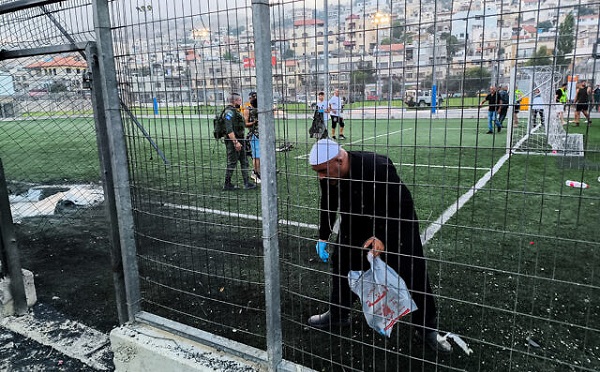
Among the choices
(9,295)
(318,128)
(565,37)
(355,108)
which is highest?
(565,37)

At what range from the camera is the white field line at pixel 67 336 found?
3434 millimetres

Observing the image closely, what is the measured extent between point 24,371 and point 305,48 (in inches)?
125

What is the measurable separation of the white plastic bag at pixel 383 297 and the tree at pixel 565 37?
1.49 meters

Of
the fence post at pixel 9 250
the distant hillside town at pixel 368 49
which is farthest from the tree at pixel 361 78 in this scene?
the fence post at pixel 9 250

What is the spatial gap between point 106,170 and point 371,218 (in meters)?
1.96

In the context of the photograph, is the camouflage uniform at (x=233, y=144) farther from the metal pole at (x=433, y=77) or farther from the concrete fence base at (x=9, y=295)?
the concrete fence base at (x=9, y=295)

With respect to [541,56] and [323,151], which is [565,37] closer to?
[541,56]

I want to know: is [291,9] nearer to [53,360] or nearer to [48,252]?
[53,360]

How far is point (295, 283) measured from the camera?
14.3 feet

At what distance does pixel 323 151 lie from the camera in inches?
110

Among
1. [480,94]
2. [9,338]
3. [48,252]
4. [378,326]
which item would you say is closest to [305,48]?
[480,94]

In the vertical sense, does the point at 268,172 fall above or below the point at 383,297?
above

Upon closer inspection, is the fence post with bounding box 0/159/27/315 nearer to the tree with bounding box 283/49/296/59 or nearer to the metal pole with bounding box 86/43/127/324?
the metal pole with bounding box 86/43/127/324

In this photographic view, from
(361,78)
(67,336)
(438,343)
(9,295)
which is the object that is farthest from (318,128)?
(9,295)
